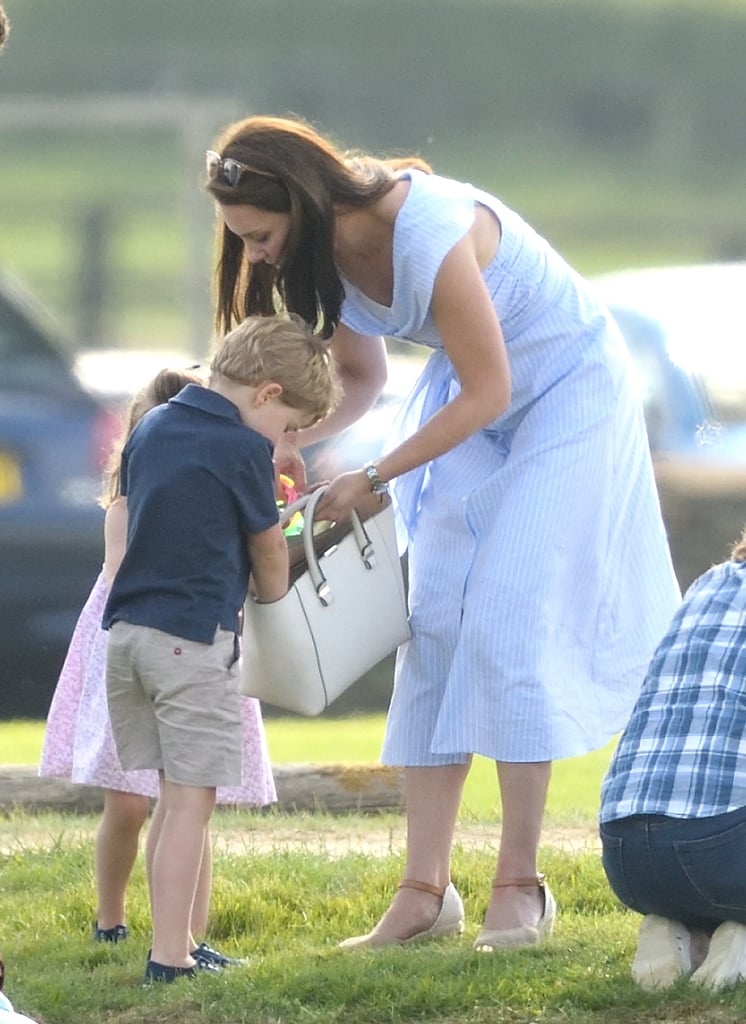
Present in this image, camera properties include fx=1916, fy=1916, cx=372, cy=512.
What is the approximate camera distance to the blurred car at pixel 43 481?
7.07m

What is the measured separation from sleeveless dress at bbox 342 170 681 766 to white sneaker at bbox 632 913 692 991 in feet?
1.34

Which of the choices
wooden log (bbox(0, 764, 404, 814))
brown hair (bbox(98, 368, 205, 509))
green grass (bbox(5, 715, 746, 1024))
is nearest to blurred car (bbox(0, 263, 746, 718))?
wooden log (bbox(0, 764, 404, 814))

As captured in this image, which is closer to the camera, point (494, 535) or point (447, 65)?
point (494, 535)

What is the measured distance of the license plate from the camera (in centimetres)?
707

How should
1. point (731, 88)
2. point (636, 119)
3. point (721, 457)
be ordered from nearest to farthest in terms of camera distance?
1. point (721, 457)
2. point (636, 119)
3. point (731, 88)

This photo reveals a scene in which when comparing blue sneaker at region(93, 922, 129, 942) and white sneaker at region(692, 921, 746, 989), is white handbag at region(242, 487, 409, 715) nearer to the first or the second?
blue sneaker at region(93, 922, 129, 942)

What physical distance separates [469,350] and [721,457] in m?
6.64

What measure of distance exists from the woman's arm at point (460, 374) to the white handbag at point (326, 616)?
0.06 metres

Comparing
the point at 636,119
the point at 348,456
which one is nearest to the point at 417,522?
the point at 348,456

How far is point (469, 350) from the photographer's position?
310 centimetres

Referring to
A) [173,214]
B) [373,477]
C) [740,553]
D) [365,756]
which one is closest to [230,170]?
[373,477]

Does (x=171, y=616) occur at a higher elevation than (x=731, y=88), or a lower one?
lower

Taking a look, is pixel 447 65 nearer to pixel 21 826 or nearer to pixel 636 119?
pixel 636 119

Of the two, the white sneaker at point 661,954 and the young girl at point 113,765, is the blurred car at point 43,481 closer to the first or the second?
the young girl at point 113,765
